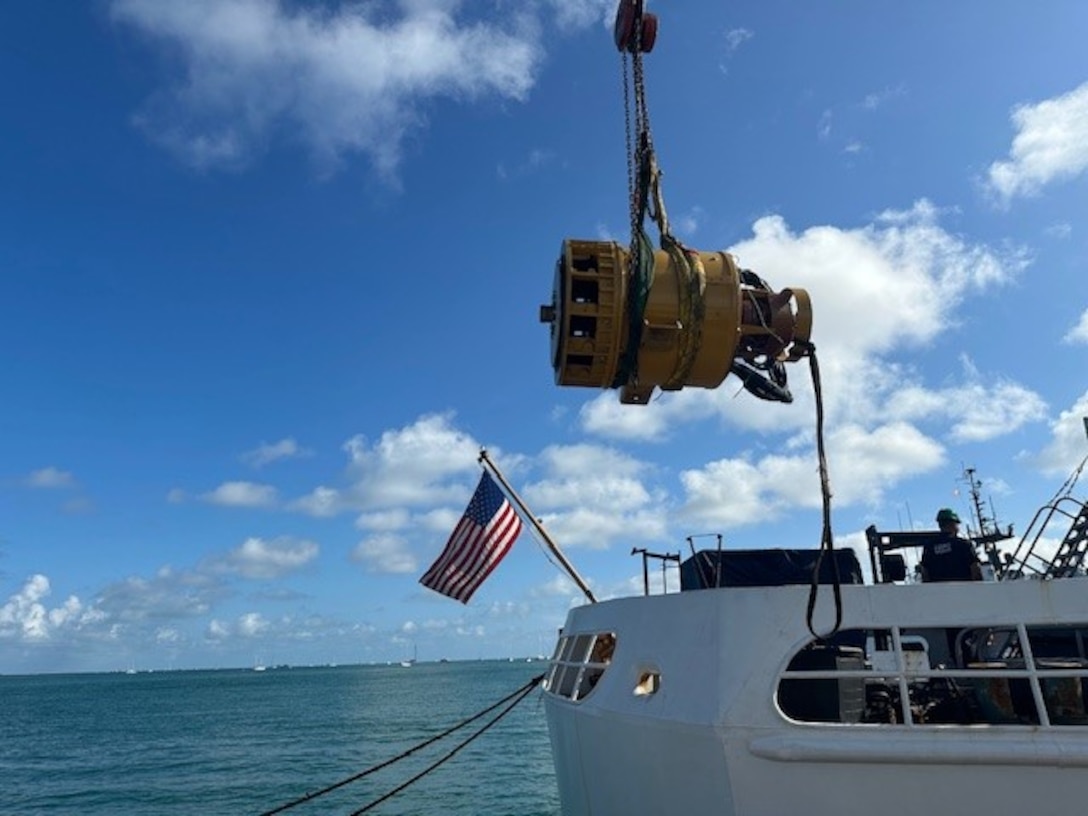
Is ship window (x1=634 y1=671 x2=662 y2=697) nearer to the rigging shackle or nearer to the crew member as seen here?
the crew member

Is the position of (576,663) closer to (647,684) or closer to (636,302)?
(647,684)

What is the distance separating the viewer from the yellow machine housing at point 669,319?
7.86 metres

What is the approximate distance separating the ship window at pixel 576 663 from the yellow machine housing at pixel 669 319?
326cm

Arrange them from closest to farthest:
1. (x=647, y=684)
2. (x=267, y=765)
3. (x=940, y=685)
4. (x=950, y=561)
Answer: (x=940, y=685) < (x=647, y=684) < (x=950, y=561) < (x=267, y=765)

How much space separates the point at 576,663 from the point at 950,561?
4.39 m

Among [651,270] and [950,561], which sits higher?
[651,270]

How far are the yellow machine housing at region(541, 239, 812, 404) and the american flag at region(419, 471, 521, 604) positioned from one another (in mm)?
5624

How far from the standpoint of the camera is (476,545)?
13.4 m

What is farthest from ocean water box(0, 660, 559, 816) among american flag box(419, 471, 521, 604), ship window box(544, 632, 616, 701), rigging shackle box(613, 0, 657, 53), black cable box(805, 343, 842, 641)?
rigging shackle box(613, 0, 657, 53)

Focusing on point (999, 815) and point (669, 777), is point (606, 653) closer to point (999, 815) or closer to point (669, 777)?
point (669, 777)

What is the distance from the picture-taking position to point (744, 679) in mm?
6316

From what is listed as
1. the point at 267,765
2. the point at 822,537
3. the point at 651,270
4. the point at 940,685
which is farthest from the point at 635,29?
the point at 267,765

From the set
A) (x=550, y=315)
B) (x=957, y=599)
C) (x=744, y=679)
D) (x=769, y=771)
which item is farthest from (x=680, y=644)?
(x=550, y=315)

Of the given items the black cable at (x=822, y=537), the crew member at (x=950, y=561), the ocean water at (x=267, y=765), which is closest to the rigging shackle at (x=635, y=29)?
the black cable at (x=822, y=537)
